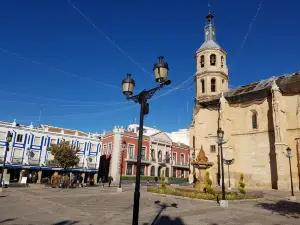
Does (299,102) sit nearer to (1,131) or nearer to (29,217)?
(29,217)

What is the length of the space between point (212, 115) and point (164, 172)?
55.5ft

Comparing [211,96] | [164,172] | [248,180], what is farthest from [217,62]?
[164,172]

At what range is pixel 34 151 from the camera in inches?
1351

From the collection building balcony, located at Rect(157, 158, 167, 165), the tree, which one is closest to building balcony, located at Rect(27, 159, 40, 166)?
the tree

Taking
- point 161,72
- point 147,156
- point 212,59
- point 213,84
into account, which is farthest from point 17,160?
point 161,72

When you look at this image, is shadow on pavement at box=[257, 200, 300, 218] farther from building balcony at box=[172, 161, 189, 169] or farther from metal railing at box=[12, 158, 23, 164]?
building balcony at box=[172, 161, 189, 169]

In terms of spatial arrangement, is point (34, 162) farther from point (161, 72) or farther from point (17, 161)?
point (161, 72)

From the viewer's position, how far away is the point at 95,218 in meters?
8.64

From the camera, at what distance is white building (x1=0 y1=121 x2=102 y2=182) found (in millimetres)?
32438

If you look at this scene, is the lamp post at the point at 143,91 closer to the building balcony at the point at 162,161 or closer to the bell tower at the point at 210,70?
the bell tower at the point at 210,70

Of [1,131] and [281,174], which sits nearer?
[281,174]

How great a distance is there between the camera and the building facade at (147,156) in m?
39.8

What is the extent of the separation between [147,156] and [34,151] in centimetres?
1896

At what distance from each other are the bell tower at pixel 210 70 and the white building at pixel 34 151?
21.0 meters
